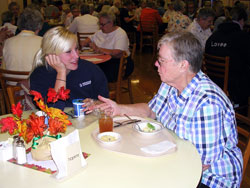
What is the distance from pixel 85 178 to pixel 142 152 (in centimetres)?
31

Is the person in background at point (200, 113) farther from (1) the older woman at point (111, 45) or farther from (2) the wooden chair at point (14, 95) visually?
(1) the older woman at point (111, 45)

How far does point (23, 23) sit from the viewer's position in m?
3.35

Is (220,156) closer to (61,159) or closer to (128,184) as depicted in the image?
(128,184)

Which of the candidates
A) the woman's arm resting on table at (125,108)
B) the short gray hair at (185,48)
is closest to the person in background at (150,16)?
the woman's arm resting on table at (125,108)

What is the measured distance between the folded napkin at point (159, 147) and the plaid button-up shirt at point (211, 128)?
0.45ft

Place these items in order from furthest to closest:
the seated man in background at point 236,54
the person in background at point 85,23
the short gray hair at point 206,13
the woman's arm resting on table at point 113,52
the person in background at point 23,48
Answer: the person in background at point 85,23 < the short gray hair at point 206,13 < the woman's arm resting on table at point 113,52 < the seated man in background at point 236,54 < the person in background at point 23,48

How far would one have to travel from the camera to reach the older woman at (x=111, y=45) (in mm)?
4223

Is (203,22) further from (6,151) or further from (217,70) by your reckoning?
(6,151)

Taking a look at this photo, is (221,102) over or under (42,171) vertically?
over

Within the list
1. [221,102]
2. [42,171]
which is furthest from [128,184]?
[221,102]

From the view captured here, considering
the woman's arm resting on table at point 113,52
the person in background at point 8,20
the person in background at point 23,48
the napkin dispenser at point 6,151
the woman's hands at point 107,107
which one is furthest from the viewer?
the person in background at point 8,20

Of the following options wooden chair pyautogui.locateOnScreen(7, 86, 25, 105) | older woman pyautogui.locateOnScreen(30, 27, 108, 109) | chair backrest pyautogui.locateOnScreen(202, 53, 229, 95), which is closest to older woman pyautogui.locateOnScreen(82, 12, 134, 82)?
chair backrest pyautogui.locateOnScreen(202, 53, 229, 95)

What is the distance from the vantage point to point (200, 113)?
145 cm

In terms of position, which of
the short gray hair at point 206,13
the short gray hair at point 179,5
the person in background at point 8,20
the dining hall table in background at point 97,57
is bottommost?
the dining hall table in background at point 97,57
